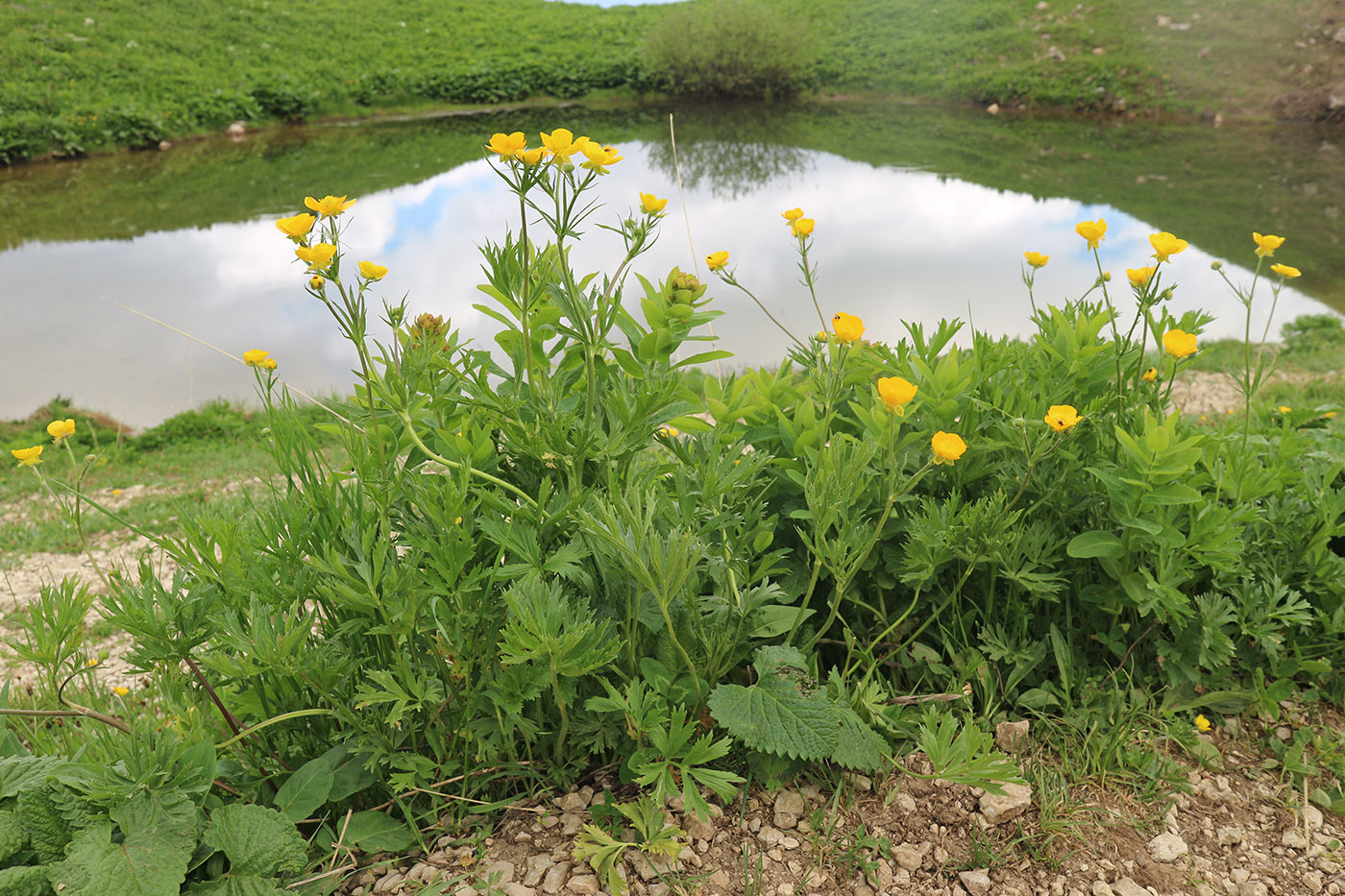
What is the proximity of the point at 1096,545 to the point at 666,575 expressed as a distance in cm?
107

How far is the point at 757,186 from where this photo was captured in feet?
39.9

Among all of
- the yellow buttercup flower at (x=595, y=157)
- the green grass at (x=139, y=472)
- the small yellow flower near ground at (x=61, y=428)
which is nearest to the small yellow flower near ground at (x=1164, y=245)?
the yellow buttercup flower at (x=595, y=157)

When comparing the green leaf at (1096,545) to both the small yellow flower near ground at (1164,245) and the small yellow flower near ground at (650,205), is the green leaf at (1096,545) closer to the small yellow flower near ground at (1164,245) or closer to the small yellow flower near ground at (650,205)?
the small yellow flower near ground at (1164,245)

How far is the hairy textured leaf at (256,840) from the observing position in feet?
4.45

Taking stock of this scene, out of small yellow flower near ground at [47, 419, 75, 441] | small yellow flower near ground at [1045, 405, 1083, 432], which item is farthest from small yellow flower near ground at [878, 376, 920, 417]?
small yellow flower near ground at [47, 419, 75, 441]

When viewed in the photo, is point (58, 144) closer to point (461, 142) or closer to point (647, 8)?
point (461, 142)

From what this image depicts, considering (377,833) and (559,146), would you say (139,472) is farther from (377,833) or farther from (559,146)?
(559,146)

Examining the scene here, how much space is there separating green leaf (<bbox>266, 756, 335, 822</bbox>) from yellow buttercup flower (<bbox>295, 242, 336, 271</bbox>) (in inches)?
37.9

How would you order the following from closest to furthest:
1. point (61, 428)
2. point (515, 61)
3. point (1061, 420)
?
point (1061, 420), point (61, 428), point (515, 61)

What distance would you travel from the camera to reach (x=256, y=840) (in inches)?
53.9

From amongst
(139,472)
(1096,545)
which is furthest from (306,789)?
(139,472)

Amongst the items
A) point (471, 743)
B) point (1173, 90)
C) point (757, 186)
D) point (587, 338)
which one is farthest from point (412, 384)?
point (1173, 90)

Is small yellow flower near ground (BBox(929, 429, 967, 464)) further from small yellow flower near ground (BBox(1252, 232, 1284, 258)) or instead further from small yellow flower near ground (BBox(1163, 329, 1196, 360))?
small yellow flower near ground (BBox(1252, 232, 1284, 258))

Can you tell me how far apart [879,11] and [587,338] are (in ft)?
94.9
